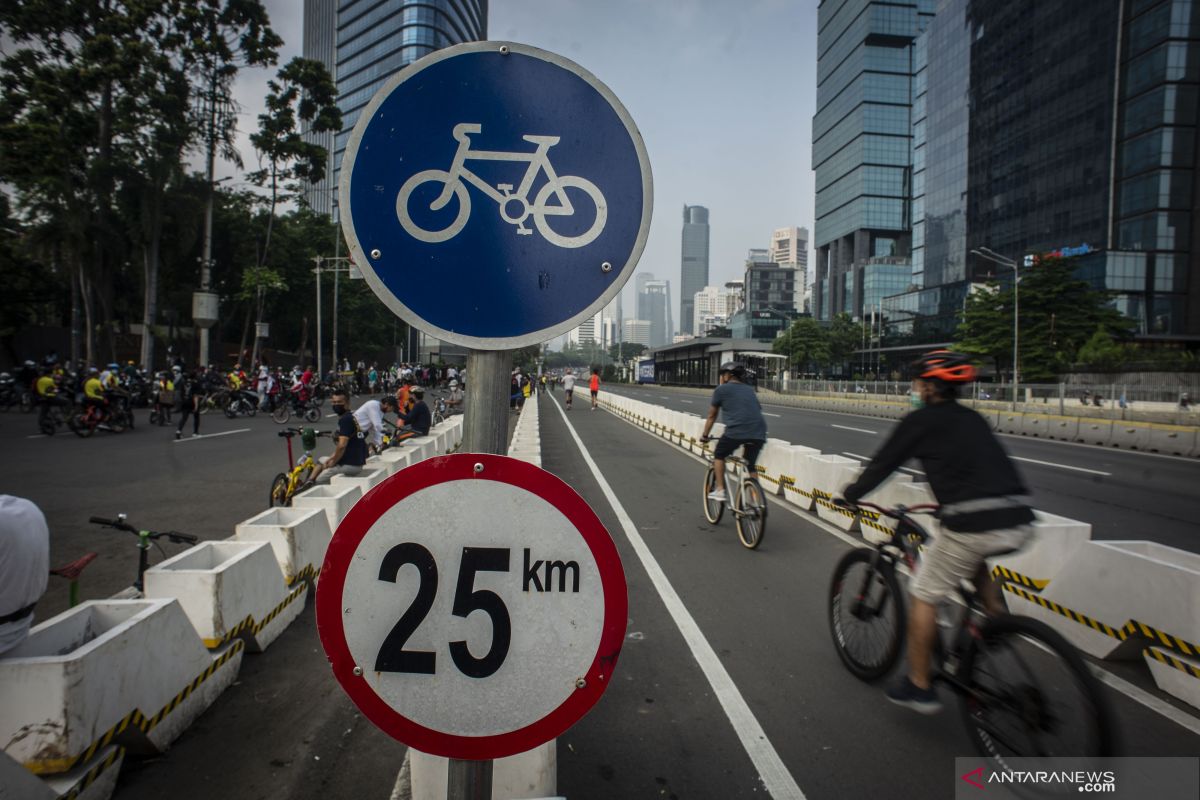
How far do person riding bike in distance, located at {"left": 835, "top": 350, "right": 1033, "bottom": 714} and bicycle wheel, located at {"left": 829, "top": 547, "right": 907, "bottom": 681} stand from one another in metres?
0.35

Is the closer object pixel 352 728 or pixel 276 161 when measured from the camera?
pixel 352 728

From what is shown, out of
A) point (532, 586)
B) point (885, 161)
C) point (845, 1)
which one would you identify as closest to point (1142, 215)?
point (885, 161)

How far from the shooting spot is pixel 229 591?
3861mm

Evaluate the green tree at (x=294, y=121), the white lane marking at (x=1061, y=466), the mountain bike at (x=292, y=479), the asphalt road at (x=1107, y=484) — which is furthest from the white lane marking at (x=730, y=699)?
the green tree at (x=294, y=121)

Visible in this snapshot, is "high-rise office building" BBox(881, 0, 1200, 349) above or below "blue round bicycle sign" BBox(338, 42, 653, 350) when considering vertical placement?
above

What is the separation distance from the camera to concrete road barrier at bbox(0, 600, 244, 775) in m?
2.53

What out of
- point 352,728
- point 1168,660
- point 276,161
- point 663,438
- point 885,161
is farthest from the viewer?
point 885,161

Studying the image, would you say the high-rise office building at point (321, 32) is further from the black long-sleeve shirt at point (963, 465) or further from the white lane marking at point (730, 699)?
the black long-sleeve shirt at point (963, 465)

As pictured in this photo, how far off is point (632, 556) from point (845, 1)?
A: 15659 centimetres

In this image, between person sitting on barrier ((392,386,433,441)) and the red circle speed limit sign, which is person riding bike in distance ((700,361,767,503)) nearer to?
the red circle speed limit sign

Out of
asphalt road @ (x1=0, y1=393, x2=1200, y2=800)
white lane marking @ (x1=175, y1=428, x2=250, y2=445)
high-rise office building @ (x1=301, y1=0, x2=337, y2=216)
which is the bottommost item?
asphalt road @ (x1=0, y1=393, x2=1200, y2=800)

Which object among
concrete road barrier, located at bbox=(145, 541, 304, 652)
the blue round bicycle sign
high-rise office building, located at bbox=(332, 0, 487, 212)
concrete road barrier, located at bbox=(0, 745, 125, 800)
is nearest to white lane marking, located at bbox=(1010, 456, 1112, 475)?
concrete road barrier, located at bbox=(145, 541, 304, 652)

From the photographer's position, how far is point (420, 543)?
1568mm

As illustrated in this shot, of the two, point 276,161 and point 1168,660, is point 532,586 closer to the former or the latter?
point 1168,660
